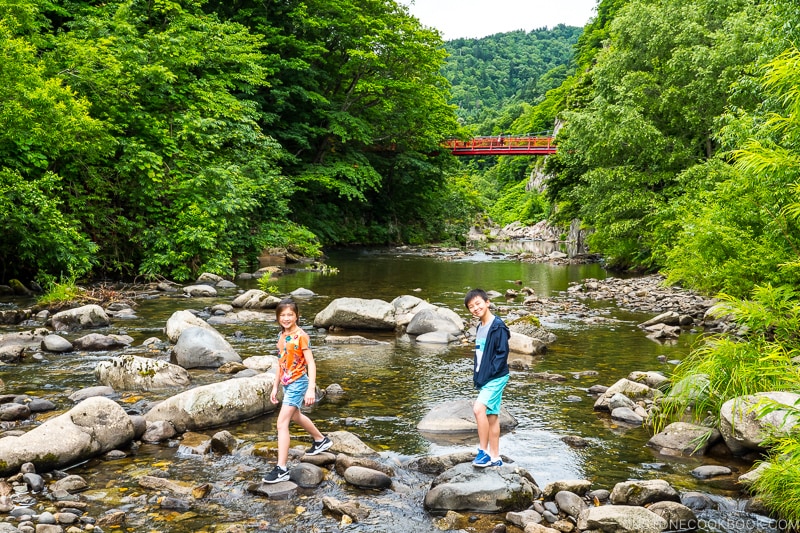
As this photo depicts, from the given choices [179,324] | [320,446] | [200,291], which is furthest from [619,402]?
[200,291]

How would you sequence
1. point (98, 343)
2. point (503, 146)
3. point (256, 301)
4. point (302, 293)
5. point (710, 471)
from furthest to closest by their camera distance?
point (503, 146) < point (302, 293) < point (256, 301) < point (98, 343) < point (710, 471)

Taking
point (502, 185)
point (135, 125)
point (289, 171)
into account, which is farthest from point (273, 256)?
point (502, 185)

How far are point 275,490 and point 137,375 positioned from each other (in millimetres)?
4073

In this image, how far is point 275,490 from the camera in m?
5.51

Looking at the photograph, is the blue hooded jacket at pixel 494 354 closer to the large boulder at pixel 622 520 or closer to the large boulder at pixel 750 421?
the large boulder at pixel 622 520

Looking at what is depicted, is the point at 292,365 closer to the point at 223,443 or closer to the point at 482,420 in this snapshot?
the point at 223,443

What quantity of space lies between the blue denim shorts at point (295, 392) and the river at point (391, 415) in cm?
73

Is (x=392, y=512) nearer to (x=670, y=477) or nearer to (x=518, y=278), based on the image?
(x=670, y=477)

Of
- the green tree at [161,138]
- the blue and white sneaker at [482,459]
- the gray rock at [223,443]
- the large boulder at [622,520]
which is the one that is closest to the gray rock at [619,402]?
the blue and white sneaker at [482,459]

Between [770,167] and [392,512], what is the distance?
577 cm

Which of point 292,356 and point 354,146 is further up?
point 354,146

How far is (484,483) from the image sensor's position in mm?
5430

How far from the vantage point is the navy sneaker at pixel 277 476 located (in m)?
5.63

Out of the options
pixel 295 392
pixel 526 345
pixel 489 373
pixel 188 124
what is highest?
pixel 188 124
